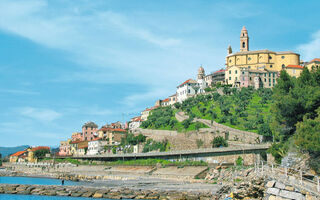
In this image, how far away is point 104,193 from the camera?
41688mm

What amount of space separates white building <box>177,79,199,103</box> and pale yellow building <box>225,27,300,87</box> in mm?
10271

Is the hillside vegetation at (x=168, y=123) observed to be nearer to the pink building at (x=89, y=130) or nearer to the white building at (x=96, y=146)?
the white building at (x=96, y=146)

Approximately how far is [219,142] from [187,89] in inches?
1695

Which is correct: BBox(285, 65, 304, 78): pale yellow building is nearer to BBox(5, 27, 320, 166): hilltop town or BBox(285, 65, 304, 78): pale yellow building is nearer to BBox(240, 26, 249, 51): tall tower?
BBox(5, 27, 320, 166): hilltop town

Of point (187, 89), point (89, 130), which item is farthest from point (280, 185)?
point (89, 130)

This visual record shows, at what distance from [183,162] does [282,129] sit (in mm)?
31586

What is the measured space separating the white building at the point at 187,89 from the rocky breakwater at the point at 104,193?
237 feet

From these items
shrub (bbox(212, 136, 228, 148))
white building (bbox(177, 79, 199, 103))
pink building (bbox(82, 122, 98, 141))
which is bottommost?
shrub (bbox(212, 136, 228, 148))

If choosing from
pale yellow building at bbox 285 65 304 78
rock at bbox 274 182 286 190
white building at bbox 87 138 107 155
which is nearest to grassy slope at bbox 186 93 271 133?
pale yellow building at bbox 285 65 304 78

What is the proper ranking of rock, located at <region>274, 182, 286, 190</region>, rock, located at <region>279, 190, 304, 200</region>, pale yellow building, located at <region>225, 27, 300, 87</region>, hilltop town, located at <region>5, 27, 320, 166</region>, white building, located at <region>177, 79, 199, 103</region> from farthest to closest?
white building, located at <region>177, 79, 199, 103</region>
pale yellow building, located at <region>225, 27, 300, 87</region>
hilltop town, located at <region>5, 27, 320, 166</region>
rock, located at <region>274, 182, 286, 190</region>
rock, located at <region>279, 190, 304, 200</region>

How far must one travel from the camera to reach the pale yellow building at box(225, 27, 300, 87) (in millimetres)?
112419

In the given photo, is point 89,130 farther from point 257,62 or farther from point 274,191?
point 274,191

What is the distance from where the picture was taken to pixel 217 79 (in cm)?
12069

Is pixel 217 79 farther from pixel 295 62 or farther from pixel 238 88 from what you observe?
pixel 295 62
